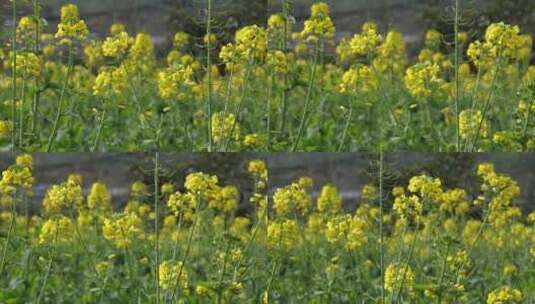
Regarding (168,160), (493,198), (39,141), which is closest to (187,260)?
(168,160)

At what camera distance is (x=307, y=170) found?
198 inches

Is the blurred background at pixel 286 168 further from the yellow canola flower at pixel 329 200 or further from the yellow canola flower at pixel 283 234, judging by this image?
the yellow canola flower at pixel 283 234

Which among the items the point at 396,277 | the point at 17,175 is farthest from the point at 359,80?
the point at 17,175

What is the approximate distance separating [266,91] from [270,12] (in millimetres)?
305

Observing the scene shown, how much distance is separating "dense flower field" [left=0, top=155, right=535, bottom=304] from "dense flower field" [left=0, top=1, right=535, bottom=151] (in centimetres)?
16

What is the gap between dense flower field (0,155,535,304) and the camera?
4977 millimetres

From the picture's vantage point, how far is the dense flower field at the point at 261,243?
4977mm

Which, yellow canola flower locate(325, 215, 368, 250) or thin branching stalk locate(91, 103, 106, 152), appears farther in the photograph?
yellow canola flower locate(325, 215, 368, 250)

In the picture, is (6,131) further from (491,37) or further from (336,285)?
(491,37)

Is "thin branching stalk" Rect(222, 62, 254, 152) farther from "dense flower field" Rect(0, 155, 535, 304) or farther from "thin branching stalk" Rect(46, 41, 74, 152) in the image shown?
"thin branching stalk" Rect(46, 41, 74, 152)

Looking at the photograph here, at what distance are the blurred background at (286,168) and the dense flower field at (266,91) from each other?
0.04 metres

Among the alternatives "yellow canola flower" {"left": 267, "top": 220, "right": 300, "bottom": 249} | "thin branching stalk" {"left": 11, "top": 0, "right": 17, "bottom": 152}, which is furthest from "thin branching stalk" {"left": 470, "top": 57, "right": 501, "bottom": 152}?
"thin branching stalk" {"left": 11, "top": 0, "right": 17, "bottom": 152}

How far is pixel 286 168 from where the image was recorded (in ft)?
16.4

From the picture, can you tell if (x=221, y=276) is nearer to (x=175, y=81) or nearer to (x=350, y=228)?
(x=350, y=228)
